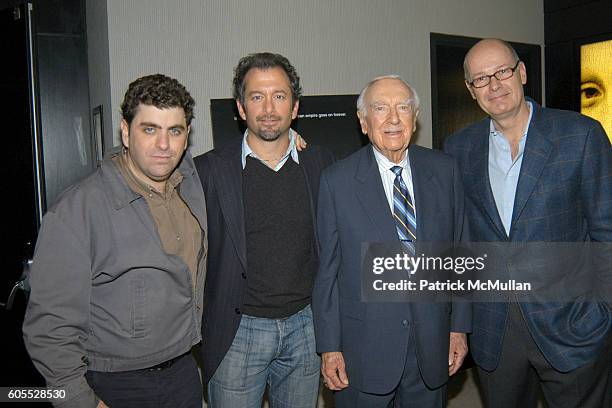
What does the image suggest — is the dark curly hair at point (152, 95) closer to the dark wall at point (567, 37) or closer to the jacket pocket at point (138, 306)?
the jacket pocket at point (138, 306)

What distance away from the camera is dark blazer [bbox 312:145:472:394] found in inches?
81.4

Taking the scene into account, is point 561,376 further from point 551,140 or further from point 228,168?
point 228,168

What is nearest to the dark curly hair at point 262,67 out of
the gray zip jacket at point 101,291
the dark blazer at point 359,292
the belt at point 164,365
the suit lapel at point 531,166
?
the dark blazer at point 359,292

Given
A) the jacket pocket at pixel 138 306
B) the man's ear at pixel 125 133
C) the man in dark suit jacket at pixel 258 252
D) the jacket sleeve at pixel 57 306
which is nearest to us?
the jacket sleeve at pixel 57 306

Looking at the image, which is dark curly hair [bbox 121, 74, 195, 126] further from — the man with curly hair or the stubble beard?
the stubble beard

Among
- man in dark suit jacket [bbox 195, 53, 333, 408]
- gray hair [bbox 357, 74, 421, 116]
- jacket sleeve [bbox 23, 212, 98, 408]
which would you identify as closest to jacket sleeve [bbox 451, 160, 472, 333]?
gray hair [bbox 357, 74, 421, 116]

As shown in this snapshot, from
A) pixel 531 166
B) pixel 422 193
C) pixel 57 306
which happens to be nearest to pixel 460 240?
pixel 422 193

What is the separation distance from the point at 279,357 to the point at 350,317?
16.4 inches

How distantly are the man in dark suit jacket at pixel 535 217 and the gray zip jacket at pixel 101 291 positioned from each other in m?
1.28

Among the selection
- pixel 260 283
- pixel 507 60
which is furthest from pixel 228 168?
pixel 507 60

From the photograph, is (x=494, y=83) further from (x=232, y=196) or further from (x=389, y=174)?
(x=232, y=196)

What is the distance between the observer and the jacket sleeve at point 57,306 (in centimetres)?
160

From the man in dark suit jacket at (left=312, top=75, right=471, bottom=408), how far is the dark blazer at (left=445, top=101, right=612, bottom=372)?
263mm

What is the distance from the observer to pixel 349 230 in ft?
6.89
